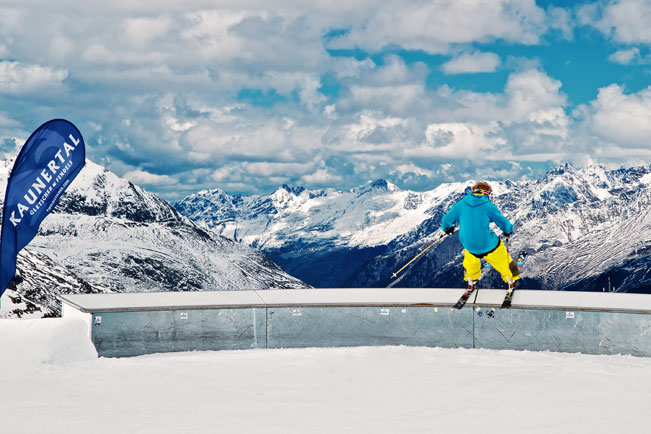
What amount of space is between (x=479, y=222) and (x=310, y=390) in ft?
22.0

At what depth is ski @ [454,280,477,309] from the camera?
59.4 feet

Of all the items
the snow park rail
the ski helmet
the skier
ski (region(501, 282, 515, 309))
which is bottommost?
the snow park rail

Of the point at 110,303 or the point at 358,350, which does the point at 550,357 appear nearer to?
the point at 358,350

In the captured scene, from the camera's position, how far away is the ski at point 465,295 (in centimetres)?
1811

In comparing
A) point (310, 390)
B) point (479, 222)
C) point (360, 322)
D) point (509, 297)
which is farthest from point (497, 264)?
point (310, 390)

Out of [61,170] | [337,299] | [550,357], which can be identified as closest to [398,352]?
[337,299]

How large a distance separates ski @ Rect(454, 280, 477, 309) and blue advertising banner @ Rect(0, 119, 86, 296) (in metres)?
11.0

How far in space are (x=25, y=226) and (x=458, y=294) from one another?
11815 millimetres

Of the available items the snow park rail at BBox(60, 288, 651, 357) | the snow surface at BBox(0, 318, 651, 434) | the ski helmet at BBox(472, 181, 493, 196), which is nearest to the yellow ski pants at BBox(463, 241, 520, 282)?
the snow park rail at BBox(60, 288, 651, 357)

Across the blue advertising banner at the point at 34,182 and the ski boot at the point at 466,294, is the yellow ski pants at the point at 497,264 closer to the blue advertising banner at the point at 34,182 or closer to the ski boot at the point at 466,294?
the ski boot at the point at 466,294

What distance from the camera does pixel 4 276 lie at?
671 inches

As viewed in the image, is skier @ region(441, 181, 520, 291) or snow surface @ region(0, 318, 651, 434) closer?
snow surface @ region(0, 318, 651, 434)

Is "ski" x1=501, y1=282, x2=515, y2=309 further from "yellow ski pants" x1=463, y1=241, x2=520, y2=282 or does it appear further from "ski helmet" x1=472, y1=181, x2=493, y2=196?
"ski helmet" x1=472, y1=181, x2=493, y2=196

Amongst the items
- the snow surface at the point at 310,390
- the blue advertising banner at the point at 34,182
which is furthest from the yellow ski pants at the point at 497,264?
the blue advertising banner at the point at 34,182
